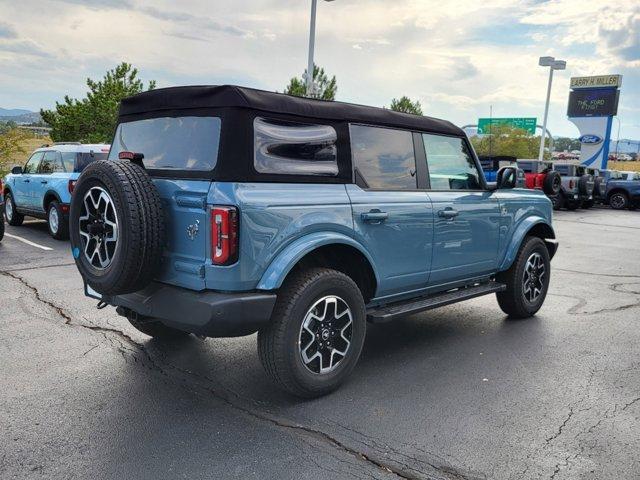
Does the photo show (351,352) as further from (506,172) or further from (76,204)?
(506,172)

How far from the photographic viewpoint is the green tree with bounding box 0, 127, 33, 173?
48.0 ft

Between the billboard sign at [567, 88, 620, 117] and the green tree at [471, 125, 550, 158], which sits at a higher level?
the billboard sign at [567, 88, 620, 117]

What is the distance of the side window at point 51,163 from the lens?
34.1 feet

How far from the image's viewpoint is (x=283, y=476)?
2.79 metres

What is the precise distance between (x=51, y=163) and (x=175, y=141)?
8.07m

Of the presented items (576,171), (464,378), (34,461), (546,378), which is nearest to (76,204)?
(34,461)

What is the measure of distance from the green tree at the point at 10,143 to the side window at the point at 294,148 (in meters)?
13.5

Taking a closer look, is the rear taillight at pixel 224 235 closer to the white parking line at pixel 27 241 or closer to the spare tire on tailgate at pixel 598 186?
the white parking line at pixel 27 241

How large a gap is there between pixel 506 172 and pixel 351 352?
7.86ft

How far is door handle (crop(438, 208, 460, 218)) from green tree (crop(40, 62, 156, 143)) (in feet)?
51.8

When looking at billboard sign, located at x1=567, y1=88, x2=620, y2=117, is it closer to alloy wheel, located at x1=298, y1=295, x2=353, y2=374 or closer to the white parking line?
the white parking line

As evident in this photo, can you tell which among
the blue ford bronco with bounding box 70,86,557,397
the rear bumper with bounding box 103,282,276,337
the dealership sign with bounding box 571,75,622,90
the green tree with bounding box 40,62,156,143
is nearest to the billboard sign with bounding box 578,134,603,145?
the dealership sign with bounding box 571,75,622,90

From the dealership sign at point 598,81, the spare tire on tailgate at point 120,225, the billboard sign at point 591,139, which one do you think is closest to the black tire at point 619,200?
the billboard sign at point 591,139

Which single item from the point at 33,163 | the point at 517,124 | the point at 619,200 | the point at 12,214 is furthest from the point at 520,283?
the point at 517,124
